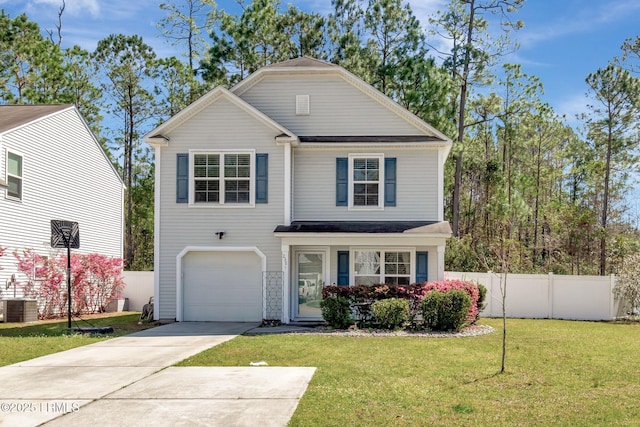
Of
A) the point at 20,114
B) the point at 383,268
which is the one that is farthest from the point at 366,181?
the point at 20,114

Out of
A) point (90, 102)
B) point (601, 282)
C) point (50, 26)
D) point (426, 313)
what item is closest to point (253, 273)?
point (426, 313)

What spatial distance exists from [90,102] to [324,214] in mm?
21045

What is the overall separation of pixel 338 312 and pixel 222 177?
5.40 metres

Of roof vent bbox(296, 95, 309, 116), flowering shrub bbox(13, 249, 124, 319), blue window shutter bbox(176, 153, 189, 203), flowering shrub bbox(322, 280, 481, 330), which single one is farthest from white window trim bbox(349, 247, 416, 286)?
flowering shrub bbox(13, 249, 124, 319)

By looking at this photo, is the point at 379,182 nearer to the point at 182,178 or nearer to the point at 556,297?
the point at 182,178

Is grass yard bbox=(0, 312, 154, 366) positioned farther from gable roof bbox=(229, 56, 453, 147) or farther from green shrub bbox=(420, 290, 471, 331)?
gable roof bbox=(229, 56, 453, 147)

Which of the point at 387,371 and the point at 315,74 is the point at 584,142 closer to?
the point at 315,74

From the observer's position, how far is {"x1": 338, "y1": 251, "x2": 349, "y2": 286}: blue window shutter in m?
19.2

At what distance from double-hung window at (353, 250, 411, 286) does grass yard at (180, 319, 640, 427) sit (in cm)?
413

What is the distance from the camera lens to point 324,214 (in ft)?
64.9

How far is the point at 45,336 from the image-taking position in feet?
50.6

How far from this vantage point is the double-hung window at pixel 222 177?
62.7ft

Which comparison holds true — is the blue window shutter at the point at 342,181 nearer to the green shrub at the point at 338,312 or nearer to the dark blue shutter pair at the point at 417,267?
the dark blue shutter pair at the point at 417,267

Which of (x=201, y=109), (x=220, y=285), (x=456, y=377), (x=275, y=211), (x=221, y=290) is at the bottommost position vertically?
(x=456, y=377)
